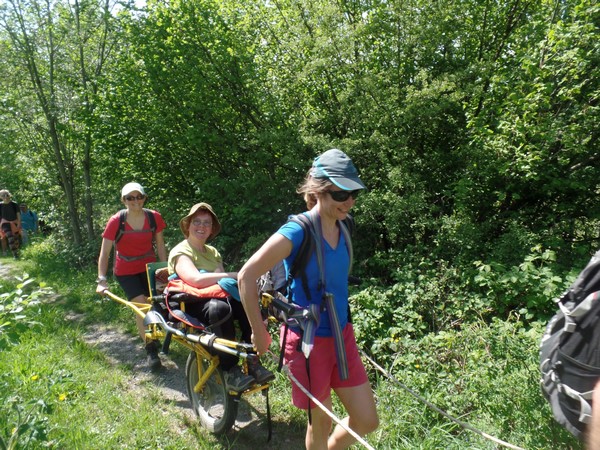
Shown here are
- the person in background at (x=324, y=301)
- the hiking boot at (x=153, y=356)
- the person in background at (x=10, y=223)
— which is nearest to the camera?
the person in background at (x=324, y=301)

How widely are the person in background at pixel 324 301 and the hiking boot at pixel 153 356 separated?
2.86 m

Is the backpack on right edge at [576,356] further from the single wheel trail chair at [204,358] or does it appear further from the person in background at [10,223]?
the person in background at [10,223]

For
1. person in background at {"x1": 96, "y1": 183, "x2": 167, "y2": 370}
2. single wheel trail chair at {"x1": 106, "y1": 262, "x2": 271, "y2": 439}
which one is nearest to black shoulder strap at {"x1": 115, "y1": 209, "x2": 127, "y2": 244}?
person in background at {"x1": 96, "y1": 183, "x2": 167, "y2": 370}

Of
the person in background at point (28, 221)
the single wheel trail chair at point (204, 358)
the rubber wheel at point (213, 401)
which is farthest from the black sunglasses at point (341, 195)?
the person in background at point (28, 221)

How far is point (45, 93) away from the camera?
34.4 ft

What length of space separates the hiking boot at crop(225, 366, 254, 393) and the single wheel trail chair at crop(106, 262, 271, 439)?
0.14 ft

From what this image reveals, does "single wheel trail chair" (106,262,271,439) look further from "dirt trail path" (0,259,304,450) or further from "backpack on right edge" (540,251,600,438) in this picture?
"backpack on right edge" (540,251,600,438)

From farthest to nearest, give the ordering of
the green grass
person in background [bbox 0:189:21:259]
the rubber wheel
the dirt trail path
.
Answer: person in background [bbox 0:189:21:259] → the dirt trail path → the rubber wheel → the green grass

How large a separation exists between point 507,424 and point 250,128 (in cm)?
624

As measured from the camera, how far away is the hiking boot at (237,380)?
345cm

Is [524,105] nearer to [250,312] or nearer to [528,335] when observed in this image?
[528,335]

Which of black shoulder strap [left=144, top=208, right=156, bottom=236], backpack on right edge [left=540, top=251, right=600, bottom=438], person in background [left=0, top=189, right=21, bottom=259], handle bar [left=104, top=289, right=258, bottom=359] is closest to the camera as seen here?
backpack on right edge [left=540, top=251, right=600, bottom=438]

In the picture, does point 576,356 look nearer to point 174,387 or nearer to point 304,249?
point 304,249

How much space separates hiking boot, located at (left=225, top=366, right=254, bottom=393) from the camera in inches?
136
